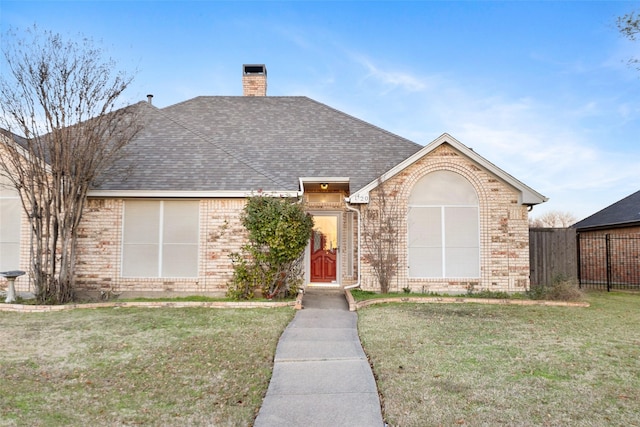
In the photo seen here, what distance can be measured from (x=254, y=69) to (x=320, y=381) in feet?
49.8

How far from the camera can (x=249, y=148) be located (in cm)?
1377

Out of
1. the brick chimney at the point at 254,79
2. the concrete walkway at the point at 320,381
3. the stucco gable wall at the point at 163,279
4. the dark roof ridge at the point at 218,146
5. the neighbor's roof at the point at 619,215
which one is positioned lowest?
the concrete walkway at the point at 320,381

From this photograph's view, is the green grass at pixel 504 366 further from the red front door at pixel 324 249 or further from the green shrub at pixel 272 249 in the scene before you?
the red front door at pixel 324 249

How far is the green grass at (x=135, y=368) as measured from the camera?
372 cm

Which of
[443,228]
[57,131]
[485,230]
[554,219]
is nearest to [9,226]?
[57,131]

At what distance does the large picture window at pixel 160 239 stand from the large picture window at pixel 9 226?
293 cm

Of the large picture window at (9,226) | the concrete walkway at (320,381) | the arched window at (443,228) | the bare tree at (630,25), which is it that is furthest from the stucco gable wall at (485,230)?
the large picture window at (9,226)

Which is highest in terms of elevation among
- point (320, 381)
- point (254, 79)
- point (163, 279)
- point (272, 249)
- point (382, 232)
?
point (254, 79)

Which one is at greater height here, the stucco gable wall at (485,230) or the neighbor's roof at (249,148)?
the neighbor's roof at (249,148)

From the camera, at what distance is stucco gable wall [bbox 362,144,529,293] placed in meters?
11.0

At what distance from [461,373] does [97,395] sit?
4049mm

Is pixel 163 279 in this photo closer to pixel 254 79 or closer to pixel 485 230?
pixel 485 230

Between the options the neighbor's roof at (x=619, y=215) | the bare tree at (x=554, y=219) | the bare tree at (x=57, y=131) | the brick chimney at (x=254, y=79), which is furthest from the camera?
the bare tree at (x=554, y=219)

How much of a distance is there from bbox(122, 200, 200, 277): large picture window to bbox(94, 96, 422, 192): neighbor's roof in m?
0.60
